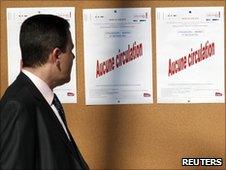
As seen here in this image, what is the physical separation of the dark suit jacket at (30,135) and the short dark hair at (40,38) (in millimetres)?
87

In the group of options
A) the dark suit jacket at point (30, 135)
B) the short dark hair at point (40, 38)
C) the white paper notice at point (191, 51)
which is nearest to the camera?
the dark suit jacket at point (30, 135)

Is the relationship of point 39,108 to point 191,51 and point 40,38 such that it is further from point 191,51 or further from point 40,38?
point 191,51

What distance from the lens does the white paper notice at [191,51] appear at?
11.9 ft

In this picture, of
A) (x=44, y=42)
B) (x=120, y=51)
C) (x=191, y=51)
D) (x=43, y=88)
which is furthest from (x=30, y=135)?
(x=191, y=51)

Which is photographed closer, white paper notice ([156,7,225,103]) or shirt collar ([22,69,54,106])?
shirt collar ([22,69,54,106])

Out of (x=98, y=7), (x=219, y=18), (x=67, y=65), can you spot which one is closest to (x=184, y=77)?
(x=219, y=18)

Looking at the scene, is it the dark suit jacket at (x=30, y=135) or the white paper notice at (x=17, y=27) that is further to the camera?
the white paper notice at (x=17, y=27)

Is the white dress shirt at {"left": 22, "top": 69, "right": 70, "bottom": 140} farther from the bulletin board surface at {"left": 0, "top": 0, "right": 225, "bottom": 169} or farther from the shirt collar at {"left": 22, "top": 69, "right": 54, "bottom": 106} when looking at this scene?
the bulletin board surface at {"left": 0, "top": 0, "right": 225, "bottom": 169}

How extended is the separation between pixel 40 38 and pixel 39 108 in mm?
281

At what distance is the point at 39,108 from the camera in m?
2.10

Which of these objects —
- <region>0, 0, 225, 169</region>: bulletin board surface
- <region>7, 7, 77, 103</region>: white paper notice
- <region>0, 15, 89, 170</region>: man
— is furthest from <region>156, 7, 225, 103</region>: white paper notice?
<region>0, 15, 89, 170</region>: man

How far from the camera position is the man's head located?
217 cm

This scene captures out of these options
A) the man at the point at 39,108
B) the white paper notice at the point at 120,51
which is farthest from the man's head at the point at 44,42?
the white paper notice at the point at 120,51
